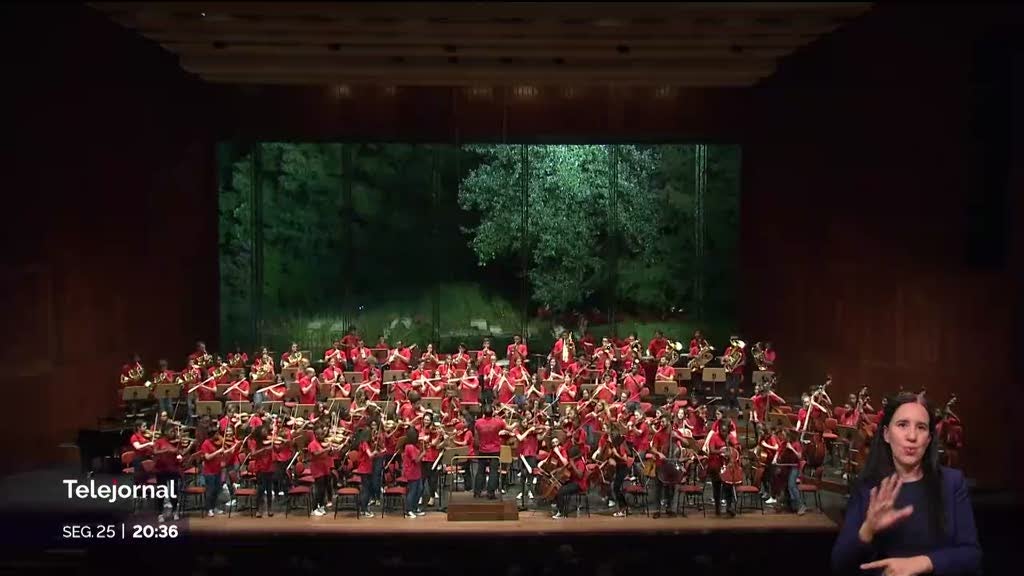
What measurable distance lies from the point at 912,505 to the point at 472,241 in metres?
17.2

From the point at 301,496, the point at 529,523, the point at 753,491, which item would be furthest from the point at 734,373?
the point at 301,496

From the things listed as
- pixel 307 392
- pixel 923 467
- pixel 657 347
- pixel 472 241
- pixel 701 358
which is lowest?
pixel 307 392

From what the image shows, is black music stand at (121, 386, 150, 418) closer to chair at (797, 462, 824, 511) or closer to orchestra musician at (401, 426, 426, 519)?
orchestra musician at (401, 426, 426, 519)

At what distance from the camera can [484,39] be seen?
10133mm

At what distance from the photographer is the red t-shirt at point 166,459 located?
472 inches

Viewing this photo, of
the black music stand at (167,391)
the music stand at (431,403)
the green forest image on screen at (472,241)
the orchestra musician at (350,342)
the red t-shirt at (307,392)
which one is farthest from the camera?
the green forest image on screen at (472,241)

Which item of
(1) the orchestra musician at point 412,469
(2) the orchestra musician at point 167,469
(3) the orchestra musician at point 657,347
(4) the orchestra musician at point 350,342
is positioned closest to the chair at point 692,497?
(1) the orchestra musician at point 412,469

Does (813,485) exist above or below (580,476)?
below

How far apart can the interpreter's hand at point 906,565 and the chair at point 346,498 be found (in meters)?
9.32

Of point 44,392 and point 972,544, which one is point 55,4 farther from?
point 972,544

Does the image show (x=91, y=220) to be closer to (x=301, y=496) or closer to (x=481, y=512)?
(x=301, y=496)

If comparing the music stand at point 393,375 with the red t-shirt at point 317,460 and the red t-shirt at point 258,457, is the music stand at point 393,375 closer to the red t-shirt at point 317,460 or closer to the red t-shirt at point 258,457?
the red t-shirt at point 317,460

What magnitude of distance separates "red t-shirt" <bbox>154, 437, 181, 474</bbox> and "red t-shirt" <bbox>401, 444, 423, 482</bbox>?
255 centimetres

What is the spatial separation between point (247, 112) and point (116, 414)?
6613 mm
